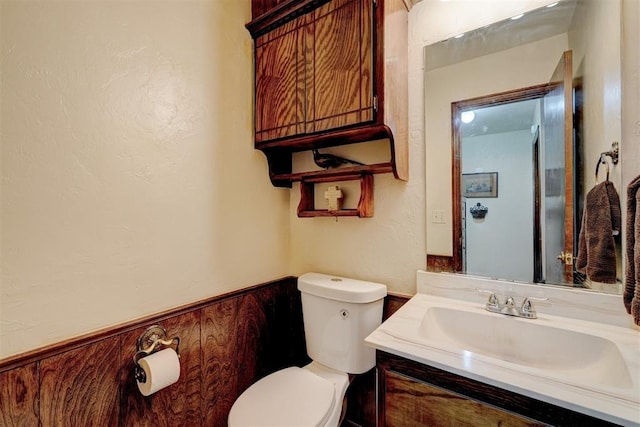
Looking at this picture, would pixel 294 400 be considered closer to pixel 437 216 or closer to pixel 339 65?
pixel 437 216

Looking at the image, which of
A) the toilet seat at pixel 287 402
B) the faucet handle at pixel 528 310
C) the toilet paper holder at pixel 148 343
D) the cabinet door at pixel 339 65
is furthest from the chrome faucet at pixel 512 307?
the toilet paper holder at pixel 148 343

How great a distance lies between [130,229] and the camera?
999 mm

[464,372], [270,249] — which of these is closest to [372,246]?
[270,249]

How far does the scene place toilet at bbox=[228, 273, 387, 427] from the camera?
3.36ft

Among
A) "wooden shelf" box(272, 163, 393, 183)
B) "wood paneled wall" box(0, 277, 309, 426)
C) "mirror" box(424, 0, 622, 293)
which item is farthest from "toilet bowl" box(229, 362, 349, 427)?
"wooden shelf" box(272, 163, 393, 183)

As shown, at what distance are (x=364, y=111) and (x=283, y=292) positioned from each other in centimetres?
108

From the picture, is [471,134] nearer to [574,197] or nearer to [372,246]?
[574,197]

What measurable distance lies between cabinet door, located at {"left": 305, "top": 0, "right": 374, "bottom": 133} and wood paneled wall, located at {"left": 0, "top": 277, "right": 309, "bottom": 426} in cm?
95

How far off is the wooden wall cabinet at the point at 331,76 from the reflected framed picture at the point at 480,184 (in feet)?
0.83

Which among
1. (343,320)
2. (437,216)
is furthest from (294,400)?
(437,216)

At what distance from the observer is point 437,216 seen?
1235 millimetres

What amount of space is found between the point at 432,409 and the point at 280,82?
4.56ft

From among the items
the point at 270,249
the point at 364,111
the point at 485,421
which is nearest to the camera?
the point at 485,421

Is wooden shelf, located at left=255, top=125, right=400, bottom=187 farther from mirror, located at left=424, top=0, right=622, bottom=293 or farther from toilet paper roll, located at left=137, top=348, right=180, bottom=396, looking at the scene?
toilet paper roll, located at left=137, top=348, right=180, bottom=396
